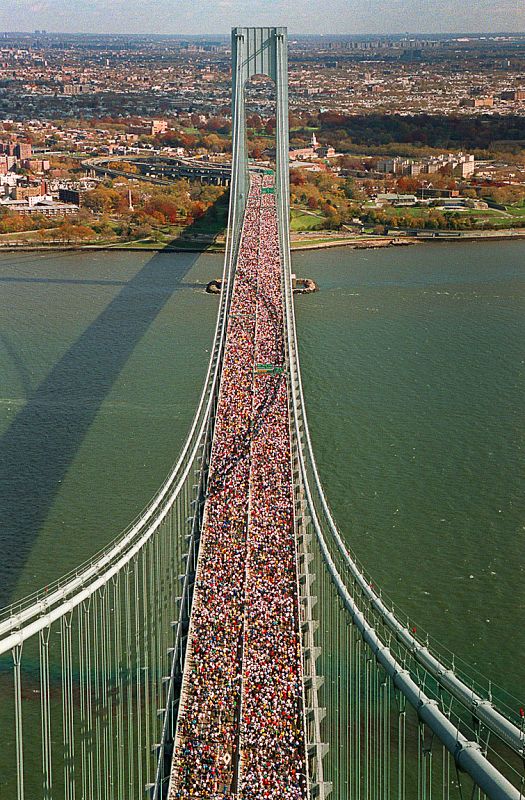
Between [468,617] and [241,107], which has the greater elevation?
[241,107]

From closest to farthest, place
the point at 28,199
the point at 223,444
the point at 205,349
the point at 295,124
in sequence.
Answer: the point at 223,444, the point at 205,349, the point at 28,199, the point at 295,124

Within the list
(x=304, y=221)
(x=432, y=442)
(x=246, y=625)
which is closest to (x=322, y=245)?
(x=304, y=221)

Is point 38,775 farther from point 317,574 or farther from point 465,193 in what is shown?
point 465,193

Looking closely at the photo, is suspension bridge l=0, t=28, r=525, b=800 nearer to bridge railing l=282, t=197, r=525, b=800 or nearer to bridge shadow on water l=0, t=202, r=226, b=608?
→ bridge railing l=282, t=197, r=525, b=800

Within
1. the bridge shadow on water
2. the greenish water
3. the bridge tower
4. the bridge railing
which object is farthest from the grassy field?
the bridge railing

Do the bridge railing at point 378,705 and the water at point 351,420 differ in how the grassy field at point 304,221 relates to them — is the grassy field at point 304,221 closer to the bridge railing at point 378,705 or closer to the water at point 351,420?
the water at point 351,420

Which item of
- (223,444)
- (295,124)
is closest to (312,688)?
(223,444)
